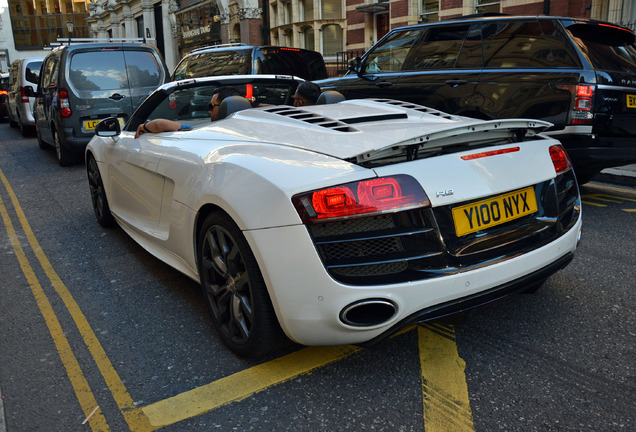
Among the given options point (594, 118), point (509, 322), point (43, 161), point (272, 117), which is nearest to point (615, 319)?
point (509, 322)

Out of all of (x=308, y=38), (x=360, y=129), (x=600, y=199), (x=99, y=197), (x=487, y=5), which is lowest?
(x=600, y=199)

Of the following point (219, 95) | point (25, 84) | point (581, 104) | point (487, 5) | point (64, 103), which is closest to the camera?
point (219, 95)

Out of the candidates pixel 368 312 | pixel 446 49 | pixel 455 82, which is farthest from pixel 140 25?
pixel 368 312

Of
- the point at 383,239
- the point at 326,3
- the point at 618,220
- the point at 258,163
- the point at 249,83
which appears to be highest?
the point at 326,3

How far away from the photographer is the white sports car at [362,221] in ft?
7.93

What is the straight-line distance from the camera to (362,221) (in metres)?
2.45

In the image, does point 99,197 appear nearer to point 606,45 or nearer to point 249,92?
point 249,92

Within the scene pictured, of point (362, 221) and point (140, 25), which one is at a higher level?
point (140, 25)

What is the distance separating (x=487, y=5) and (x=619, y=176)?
35.6 ft

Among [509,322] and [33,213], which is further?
[33,213]

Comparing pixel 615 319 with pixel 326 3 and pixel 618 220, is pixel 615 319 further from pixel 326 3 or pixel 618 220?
pixel 326 3

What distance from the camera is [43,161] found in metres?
10.4

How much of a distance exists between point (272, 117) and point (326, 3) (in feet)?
72.7

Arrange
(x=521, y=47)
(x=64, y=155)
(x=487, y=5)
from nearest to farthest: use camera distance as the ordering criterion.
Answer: (x=521, y=47), (x=64, y=155), (x=487, y=5)
